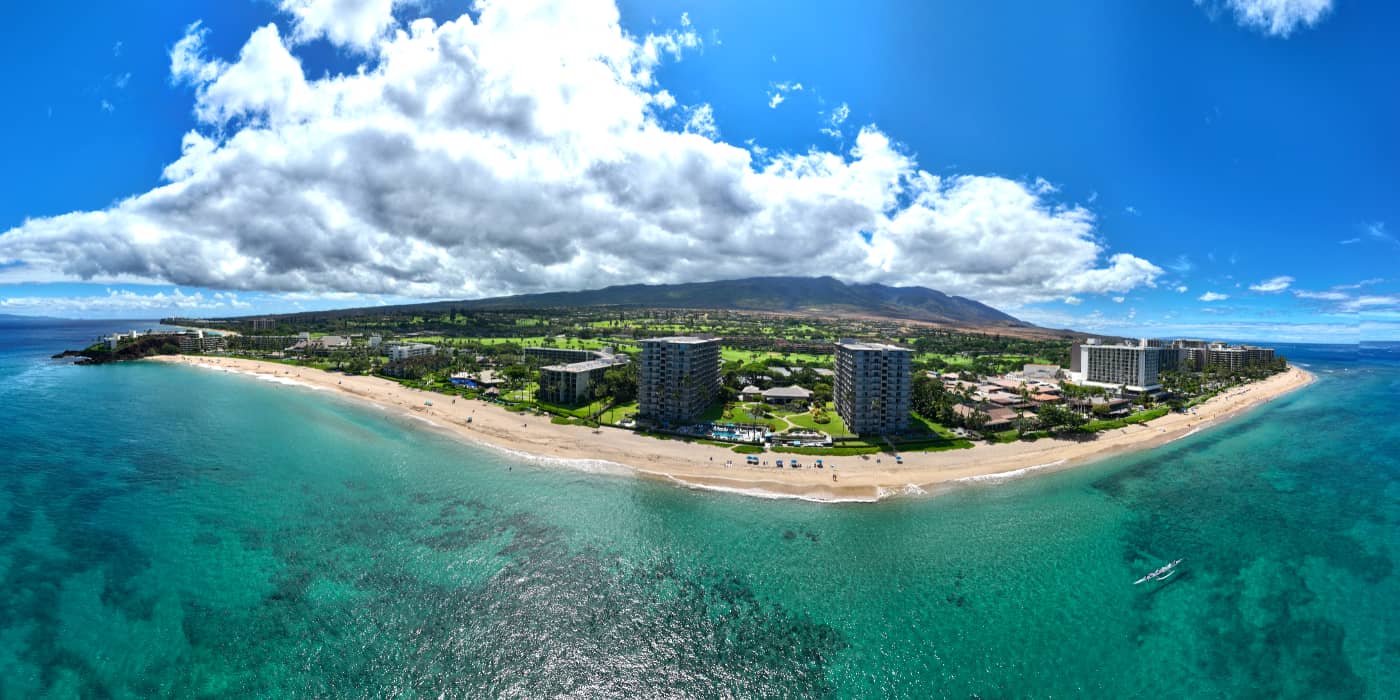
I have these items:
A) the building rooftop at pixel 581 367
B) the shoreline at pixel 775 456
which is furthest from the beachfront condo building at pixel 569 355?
the shoreline at pixel 775 456

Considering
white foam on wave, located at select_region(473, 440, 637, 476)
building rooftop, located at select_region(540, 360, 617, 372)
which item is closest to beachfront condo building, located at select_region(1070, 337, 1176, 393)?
building rooftop, located at select_region(540, 360, 617, 372)

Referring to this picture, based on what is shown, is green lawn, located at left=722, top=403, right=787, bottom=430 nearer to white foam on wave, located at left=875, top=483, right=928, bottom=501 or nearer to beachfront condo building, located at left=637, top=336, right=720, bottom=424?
beachfront condo building, located at left=637, top=336, right=720, bottom=424

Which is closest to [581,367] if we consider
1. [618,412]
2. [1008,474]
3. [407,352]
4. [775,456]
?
[618,412]

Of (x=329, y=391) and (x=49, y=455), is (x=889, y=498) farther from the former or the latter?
(x=329, y=391)

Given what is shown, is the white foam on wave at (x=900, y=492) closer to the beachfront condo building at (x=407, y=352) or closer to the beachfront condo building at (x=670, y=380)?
the beachfront condo building at (x=670, y=380)

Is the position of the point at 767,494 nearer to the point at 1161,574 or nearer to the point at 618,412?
the point at 1161,574
